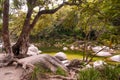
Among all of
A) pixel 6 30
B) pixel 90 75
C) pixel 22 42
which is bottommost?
pixel 90 75

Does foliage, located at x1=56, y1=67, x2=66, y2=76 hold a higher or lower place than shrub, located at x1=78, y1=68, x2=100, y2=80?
lower

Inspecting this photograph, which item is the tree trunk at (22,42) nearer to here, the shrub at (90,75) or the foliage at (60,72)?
the foliage at (60,72)

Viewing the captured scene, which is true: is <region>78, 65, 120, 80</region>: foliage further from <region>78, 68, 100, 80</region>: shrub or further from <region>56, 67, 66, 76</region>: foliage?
<region>56, 67, 66, 76</region>: foliage

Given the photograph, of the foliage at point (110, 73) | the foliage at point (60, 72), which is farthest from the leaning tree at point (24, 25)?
the foliage at point (110, 73)

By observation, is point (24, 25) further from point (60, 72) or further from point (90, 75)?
point (90, 75)

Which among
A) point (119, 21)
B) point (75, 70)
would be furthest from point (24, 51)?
point (119, 21)

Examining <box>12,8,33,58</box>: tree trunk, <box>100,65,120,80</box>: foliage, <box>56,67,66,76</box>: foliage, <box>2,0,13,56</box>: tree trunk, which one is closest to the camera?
<box>100,65,120,80</box>: foliage

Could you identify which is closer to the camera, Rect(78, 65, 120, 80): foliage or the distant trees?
Rect(78, 65, 120, 80): foliage

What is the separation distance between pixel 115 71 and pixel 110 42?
1.06 meters

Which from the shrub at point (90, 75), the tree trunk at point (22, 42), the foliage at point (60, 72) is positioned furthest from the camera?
the tree trunk at point (22, 42)

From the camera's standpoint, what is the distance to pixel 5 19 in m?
10.0

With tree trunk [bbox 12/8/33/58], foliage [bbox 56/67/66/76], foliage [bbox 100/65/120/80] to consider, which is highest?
tree trunk [bbox 12/8/33/58]

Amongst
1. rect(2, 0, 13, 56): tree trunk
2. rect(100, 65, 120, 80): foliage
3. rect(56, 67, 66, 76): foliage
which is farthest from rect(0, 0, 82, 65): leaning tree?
rect(100, 65, 120, 80): foliage

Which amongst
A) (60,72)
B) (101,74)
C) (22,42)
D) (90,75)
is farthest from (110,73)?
(22,42)
